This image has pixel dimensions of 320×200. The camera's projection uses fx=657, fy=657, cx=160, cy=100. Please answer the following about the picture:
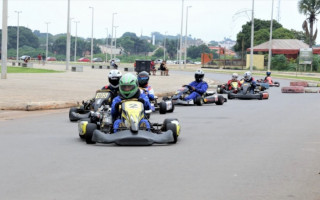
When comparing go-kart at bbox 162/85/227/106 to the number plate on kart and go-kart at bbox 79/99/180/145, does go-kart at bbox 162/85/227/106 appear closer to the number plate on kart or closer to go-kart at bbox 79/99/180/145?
the number plate on kart

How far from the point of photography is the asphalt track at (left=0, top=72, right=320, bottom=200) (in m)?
7.18

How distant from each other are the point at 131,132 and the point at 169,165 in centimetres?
223

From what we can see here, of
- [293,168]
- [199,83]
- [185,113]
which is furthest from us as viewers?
[199,83]

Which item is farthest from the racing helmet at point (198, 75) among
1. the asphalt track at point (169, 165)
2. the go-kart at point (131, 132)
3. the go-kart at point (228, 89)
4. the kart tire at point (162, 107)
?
the go-kart at point (131, 132)

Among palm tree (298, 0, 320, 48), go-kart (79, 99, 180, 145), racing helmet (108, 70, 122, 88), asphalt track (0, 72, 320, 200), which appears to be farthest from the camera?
palm tree (298, 0, 320, 48)

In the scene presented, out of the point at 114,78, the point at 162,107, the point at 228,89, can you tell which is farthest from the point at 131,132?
the point at 228,89

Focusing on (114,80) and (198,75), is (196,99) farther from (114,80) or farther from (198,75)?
(114,80)

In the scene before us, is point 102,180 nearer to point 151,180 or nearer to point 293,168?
point 151,180

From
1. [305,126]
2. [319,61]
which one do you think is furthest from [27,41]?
[305,126]

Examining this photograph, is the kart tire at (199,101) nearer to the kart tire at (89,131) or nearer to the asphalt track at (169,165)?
the asphalt track at (169,165)

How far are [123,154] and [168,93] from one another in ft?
59.2

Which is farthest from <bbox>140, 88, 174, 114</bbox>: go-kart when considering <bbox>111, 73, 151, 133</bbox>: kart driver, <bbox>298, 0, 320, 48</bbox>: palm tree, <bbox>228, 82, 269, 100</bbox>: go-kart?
<bbox>298, 0, 320, 48</bbox>: palm tree

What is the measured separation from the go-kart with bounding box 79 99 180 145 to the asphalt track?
178mm

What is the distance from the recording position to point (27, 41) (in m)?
197
